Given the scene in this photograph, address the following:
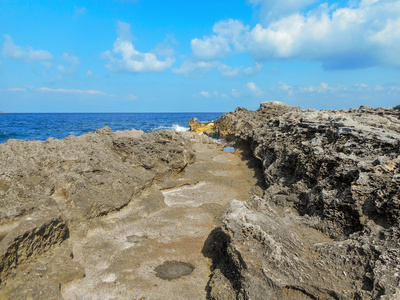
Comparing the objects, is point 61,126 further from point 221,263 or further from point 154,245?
point 221,263

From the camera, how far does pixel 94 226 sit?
6.82 metres

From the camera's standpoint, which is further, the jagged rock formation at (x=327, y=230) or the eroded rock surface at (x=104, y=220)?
the eroded rock surface at (x=104, y=220)

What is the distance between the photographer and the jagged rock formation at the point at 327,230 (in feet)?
13.4

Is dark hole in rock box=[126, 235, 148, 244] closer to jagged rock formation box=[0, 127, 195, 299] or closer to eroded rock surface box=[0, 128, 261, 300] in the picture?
eroded rock surface box=[0, 128, 261, 300]

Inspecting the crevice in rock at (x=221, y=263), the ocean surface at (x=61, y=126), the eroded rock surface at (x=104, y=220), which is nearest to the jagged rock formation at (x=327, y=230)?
the crevice in rock at (x=221, y=263)

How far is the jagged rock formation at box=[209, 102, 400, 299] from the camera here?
4070mm

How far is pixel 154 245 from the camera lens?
6254 mm

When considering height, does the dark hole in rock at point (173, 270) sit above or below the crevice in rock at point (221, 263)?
below

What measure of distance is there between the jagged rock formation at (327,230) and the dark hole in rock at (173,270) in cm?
66

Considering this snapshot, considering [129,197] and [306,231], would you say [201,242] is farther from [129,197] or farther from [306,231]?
[129,197]

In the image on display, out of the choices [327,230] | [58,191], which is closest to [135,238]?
[58,191]

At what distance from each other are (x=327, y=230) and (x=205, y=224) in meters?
3.10

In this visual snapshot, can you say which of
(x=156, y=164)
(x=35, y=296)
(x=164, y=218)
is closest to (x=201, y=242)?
(x=164, y=218)

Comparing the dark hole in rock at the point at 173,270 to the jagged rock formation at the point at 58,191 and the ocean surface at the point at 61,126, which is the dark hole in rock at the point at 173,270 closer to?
the jagged rock formation at the point at 58,191
